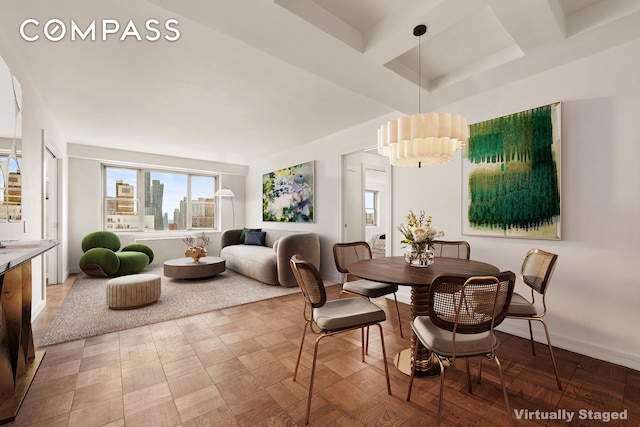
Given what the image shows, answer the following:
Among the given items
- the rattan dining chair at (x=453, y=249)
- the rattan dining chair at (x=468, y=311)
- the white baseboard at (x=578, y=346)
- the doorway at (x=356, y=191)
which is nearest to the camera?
the rattan dining chair at (x=468, y=311)

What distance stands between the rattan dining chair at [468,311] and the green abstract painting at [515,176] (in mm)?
1535

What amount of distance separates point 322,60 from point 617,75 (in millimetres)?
2334

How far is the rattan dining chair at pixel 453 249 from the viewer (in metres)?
2.69

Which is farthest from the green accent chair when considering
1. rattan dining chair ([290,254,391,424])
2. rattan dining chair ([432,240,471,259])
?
rattan dining chair ([432,240,471,259])

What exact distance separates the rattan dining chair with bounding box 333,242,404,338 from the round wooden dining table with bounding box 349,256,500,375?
0.34 meters

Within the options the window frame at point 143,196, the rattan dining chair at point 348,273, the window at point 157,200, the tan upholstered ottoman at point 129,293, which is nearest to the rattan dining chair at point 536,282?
the rattan dining chair at point 348,273

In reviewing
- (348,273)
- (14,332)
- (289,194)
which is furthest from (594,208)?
(289,194)

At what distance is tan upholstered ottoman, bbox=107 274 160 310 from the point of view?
320 centimetres

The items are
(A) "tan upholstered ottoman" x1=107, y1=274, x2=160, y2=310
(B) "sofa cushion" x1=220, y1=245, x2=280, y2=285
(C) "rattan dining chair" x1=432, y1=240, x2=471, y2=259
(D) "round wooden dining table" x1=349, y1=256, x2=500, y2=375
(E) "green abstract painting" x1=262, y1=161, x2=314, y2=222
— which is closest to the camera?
(D) "round wooden dining table" x1=349, y1=256, x2=500, y2=375

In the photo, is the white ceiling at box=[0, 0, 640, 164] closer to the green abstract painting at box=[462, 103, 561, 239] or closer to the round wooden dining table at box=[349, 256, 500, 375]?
the green abstract painting at box=[462, 103, 561, 239]

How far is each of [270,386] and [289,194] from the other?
4.25m

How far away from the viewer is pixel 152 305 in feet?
11.1

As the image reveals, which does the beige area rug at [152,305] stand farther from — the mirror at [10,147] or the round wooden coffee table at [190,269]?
the mirror at [10,147]

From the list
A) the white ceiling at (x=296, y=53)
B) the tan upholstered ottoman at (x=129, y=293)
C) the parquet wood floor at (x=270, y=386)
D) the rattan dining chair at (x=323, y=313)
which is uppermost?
the white ceiling at (x=296, y=53)
